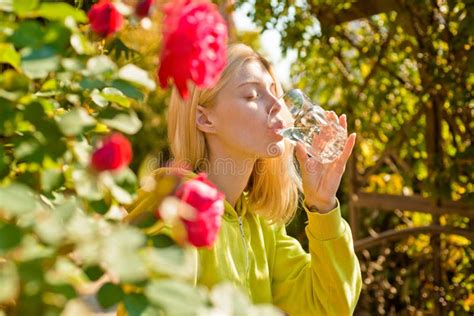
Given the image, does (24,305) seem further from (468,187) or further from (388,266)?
(388,266)

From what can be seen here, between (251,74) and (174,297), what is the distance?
4.09 feet

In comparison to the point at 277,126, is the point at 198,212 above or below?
above

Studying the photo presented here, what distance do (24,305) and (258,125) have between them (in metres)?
1.18

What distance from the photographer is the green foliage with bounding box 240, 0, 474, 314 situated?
10.1 ft

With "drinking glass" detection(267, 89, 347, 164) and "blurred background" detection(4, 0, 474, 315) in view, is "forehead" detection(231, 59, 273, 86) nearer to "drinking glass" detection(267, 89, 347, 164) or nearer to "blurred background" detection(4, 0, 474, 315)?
"drinking glass" detection(267, 89, 347, 164)

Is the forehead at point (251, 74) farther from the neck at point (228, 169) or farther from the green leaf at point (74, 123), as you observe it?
the green leaf at point (74, 123)

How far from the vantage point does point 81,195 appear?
90 centimetres

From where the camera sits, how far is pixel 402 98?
3.62 m

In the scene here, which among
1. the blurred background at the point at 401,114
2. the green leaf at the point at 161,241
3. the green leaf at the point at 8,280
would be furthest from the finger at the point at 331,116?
the green leaf at the point at 8,280

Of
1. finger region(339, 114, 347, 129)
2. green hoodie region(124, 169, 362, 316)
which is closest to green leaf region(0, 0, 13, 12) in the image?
green hoodie region(124, 169, 362, 316)

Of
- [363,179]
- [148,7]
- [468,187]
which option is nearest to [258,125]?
[148,7]

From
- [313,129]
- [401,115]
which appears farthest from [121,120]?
[401,115]

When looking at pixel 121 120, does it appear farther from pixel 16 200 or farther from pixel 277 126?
pixel 277 126

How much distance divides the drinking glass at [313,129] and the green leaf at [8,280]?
1279 millimetres
